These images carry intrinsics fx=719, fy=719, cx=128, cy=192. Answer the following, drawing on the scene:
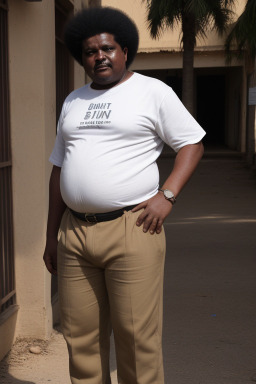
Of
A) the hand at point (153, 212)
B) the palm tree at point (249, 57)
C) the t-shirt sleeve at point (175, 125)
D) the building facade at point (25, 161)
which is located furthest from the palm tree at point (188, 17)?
the hand at point (153, 212)

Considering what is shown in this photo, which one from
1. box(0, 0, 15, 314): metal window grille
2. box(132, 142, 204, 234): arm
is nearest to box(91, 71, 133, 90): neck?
box(132, 142, 204, 234): arm

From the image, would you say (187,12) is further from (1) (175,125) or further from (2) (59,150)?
(1) (175,125)

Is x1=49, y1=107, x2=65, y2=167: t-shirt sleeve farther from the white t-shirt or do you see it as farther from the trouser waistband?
the trouser waistband

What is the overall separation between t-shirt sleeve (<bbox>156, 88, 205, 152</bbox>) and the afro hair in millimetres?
322

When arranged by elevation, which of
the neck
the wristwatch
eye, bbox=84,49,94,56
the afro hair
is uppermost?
the afro hair

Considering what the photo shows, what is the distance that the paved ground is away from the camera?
4250 millimetres

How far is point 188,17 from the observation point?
18.9 m

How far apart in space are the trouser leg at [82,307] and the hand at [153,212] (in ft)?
0.79

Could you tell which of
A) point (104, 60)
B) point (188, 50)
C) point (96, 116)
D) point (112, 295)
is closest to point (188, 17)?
point (188, 50)

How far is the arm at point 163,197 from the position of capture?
9.09 ft

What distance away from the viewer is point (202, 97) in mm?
33219

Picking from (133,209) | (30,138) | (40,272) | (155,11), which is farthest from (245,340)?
(155,11)

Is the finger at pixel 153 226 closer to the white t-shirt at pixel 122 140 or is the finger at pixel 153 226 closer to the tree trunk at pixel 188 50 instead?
the white t-shirt at pixel 122 140

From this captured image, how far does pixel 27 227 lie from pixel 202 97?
29.2 meters
